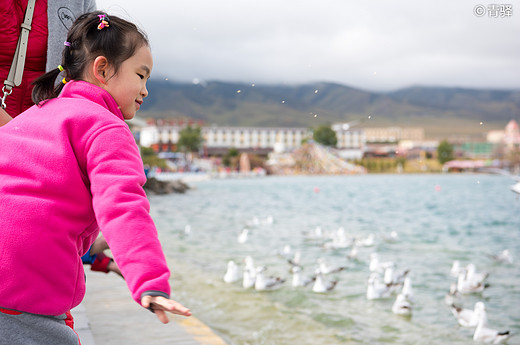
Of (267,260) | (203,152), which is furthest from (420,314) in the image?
(203,152)

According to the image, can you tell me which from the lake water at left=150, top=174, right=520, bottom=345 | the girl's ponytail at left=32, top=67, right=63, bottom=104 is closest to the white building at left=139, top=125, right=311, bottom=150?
the lake water at left=150, top=174, right=520, bottom=345

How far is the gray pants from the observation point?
131 cm

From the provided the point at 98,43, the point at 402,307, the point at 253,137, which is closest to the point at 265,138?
the point at 253,137

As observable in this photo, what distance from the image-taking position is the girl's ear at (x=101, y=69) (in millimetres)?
1452

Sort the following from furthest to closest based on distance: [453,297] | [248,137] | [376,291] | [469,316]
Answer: [248,137]
[453,297]
[376,291]
[469,316]

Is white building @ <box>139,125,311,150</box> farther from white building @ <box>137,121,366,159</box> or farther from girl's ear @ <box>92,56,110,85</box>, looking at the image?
girl's ear @ <box>92,56,110,85</box>

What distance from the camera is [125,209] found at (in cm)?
121

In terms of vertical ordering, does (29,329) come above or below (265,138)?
below

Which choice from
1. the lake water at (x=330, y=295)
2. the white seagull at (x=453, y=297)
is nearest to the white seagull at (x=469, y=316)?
the lake water at (x=330, y=295)

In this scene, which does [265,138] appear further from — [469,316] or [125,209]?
[125,209]

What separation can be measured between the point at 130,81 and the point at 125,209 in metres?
0.43

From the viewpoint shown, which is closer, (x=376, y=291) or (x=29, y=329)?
(x=29, y=329)

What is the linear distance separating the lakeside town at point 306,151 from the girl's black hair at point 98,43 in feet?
365

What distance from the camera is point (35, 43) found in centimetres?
214
